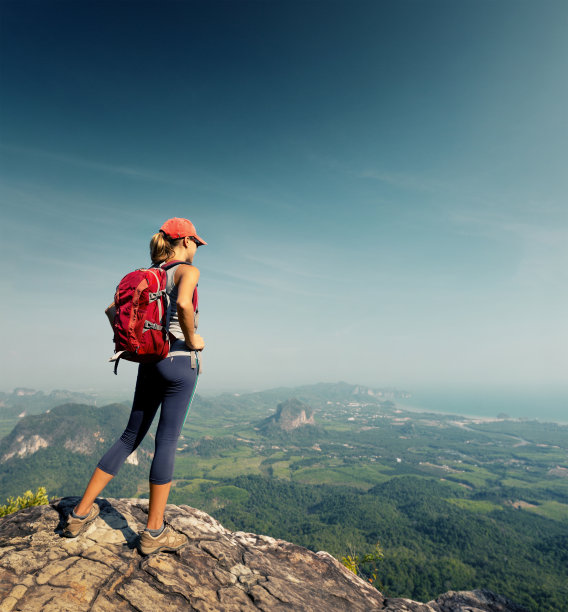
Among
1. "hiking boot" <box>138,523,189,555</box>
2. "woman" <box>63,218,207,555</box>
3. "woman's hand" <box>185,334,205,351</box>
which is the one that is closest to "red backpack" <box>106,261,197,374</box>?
"woman" <box>63,218,207,555</box>

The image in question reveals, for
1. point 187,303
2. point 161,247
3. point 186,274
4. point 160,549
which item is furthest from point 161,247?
point 160,549

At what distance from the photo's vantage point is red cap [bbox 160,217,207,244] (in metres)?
3.72

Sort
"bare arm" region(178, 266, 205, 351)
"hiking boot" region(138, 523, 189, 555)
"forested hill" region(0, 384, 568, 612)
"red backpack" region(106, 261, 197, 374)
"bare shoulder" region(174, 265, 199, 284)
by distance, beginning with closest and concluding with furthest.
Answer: "red backpack" region(106, 261, 197, 374), "bare arm" region(178, 266, 205, 351), "bare shoulder" region(174, 265, 199, 284), "hiking boot" region(138, 523, 189, 555), "forested hill" region(0, 384, 568, 612)

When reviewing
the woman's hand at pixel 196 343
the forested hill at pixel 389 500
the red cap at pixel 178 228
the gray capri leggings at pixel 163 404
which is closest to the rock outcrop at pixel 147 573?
the gray capri leggings at pixel 163 404

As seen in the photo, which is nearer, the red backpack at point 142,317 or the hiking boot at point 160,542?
the red backpack at point 142,317

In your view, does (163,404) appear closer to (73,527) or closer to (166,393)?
(166,393)

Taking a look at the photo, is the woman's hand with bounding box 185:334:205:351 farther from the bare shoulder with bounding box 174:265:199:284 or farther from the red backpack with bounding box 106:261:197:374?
the bare shoulder with bounding box 174:265:199:284

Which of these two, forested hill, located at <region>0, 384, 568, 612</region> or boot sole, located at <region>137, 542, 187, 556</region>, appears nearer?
boot sole, located at <region>137, 542, 187, 556</region>

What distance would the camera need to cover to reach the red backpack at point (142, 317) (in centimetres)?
305

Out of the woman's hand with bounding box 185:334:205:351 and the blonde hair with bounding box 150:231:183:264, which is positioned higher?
the blonde hair with bounding box 150:231:183:264

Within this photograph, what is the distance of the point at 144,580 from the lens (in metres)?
3.40

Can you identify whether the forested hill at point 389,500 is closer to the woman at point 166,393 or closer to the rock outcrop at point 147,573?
the rock outcrop at point 147,573

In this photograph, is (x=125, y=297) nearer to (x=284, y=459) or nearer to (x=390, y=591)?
(x=390, y=591)

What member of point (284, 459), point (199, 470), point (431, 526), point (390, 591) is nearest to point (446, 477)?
point (431, 526)
